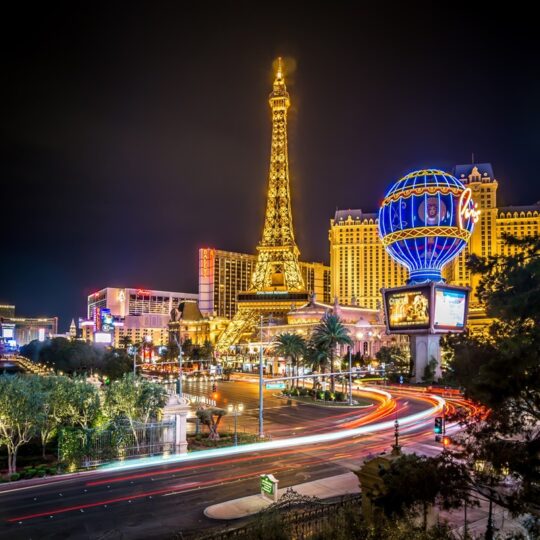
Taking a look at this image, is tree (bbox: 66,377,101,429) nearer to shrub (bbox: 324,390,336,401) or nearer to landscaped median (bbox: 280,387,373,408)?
landscaped median (bbox: 280,387,373,408)

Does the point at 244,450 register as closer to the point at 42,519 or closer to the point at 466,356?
the point at 42,519

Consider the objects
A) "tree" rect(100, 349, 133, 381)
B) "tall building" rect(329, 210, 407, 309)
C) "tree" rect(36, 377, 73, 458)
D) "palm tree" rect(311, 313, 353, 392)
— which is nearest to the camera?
"tree" rect(36, 377, 73, 458)

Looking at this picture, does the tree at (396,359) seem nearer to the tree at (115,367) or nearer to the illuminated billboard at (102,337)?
the tree at (115,367)

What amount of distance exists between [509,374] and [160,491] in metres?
17.4

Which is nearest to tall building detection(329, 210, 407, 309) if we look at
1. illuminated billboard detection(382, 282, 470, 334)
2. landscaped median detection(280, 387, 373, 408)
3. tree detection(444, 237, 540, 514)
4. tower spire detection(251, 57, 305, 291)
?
tower spire detection(251, 57, 305, 291)

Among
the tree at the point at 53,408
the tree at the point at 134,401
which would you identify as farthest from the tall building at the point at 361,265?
the tree at the point at 53,408

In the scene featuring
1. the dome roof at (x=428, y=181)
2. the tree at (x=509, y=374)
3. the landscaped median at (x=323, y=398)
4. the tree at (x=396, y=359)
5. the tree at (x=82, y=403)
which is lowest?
the landscaped median at (x=323, y=398)

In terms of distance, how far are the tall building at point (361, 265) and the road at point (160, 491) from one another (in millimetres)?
138979

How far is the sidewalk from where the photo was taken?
64.4 ft

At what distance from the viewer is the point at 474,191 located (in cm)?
15362

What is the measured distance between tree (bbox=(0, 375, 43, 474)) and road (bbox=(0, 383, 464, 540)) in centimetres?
393

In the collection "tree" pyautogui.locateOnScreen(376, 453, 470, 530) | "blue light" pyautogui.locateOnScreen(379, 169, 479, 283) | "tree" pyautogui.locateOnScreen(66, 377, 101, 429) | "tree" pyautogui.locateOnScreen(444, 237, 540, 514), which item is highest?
"blue light" pyautogui.locateOnScreen(379, 169, 479, 283)

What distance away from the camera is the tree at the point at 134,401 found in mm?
31203

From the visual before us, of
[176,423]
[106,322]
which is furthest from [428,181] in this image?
[106,322]
